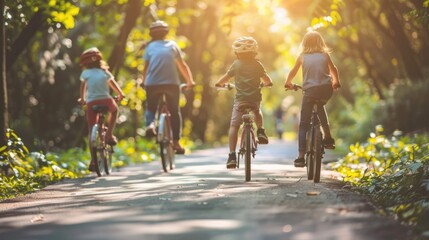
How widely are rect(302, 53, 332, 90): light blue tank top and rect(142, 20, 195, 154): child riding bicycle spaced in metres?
3.06

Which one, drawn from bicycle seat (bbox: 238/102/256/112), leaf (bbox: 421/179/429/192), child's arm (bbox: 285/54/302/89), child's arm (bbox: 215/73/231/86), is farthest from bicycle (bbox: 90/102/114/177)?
leaf (bbox: 421/179/429/192)

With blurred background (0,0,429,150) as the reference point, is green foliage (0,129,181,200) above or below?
below

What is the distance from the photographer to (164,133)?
1281 centimetres

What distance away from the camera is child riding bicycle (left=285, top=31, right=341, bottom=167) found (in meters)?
10.4

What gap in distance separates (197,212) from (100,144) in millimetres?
5258

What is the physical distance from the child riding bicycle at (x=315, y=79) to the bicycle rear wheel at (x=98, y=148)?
3249mm

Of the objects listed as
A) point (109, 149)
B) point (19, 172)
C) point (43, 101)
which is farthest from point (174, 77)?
point (43, 101)

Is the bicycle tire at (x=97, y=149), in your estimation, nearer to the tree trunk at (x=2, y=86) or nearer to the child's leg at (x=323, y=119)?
the tree trunk at (x=2, y=86)

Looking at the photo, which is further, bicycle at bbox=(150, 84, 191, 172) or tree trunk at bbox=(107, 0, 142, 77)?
tree trunk at bbox=(107, 0, 142, 77)

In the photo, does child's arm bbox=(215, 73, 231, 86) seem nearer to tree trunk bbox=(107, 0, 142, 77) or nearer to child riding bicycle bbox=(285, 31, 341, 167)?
child riding bicycle bbox=(285, 31, 341, 167)

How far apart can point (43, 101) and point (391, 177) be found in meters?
16.3

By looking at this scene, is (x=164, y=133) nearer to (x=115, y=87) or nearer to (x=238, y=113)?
(x=115, y=87)

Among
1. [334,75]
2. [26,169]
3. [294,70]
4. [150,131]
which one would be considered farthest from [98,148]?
[334,75]

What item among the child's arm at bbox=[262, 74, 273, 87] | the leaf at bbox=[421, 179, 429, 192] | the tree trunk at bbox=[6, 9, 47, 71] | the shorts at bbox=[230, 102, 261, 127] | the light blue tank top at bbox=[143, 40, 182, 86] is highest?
the tree trunk at bbox=[6, 9, 47, 71]
